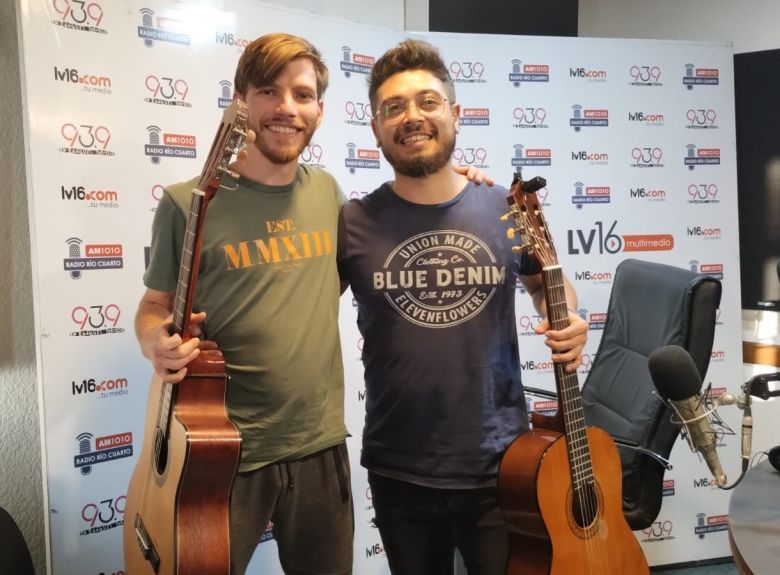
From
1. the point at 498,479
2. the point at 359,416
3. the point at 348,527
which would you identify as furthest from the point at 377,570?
the point at 498,479

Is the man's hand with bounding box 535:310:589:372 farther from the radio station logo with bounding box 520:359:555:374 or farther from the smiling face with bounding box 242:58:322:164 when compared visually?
the radio station logo with bounding box 520:359:555:374

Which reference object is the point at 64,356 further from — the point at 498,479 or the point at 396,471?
the point at 498,479

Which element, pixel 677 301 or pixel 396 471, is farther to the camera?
pixel 677 301

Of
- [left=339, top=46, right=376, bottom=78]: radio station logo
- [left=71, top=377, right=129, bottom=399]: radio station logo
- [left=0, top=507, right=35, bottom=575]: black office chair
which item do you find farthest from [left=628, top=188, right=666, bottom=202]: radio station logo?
[left=0, top=507, right=35, bottom=575]: black office chair

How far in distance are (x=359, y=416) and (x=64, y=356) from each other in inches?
51.4

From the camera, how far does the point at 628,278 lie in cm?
252

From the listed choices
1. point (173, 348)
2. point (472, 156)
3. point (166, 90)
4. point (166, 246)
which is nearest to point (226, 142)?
point (166, 246)

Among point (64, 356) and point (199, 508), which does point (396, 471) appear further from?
point (64, 356)

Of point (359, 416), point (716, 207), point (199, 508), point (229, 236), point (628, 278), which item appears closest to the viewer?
point (199, 508)

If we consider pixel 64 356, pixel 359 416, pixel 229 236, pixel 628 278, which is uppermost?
pixel 229 236

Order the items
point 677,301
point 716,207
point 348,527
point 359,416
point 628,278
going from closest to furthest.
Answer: point 348,527, point 677,301, point 628,278, point 359,416, point 716,207

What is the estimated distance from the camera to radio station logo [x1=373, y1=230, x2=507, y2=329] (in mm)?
1727

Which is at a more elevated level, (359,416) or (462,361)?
(462,361)

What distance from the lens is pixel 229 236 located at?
1.67 meters
